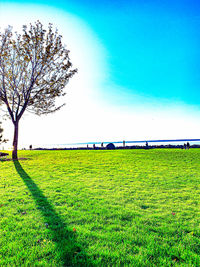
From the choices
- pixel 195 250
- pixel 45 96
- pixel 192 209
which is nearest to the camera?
pixel 195 250

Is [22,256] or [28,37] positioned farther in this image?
[28,37]

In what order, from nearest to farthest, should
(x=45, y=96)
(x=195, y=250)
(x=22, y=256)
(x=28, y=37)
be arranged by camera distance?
(x=22, y=256) < (x=195, y=250) < (x=28, y=37) < (x=45, y=96)

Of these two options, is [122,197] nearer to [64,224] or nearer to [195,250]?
[64,224]

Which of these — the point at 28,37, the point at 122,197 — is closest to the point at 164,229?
the point at 122,197

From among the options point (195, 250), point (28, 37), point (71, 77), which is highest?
point (28, 37)

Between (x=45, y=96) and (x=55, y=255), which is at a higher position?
(x=45, y=96)

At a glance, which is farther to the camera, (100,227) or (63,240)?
(100,227)

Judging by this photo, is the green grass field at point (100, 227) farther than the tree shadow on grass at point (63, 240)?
Yes

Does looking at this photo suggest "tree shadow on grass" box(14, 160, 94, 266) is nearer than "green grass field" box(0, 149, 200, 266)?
Yes

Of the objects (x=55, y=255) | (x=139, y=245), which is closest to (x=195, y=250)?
(x=139, y=245)

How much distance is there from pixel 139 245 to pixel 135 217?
4.40 ft

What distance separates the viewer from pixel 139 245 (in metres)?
3.68

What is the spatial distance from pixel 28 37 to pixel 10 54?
304 centimetres

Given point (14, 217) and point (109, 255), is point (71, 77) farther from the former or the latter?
point (109, 255)
